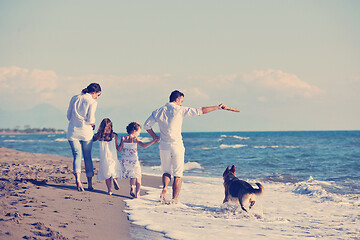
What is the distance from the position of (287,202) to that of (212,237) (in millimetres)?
3826

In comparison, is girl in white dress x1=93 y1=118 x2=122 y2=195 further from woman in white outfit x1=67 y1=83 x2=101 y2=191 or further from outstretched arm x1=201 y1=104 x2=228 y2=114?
outstretched arm x1=201 y1=104 x2=228 y2=114

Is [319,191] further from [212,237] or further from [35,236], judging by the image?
[35,236]

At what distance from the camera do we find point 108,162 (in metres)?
6.82

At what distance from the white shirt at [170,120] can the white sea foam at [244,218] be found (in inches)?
44.0

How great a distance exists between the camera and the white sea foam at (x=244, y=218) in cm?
469

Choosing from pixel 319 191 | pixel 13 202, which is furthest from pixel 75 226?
pixel 319 191

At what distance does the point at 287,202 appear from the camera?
7691 millimetres

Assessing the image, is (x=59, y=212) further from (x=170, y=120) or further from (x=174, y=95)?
(x=174, y=95)

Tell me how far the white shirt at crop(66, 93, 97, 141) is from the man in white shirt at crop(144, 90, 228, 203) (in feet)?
3.59

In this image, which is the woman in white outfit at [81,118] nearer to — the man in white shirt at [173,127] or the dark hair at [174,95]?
the man in white shirt at [173,127]

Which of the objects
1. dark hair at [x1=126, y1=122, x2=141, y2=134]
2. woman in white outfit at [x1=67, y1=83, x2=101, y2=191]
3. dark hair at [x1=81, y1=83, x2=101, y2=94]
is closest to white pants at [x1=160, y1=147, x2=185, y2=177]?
dark hair at [x1=126, y1=122, x2=141, y2=134]

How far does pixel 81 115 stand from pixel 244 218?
3386 millimetres

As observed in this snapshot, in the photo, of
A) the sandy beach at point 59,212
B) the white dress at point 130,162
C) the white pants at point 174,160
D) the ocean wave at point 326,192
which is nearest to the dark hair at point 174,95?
the white pants at point 174,160

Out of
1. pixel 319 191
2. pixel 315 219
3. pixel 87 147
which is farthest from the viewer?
pixel 319 191
